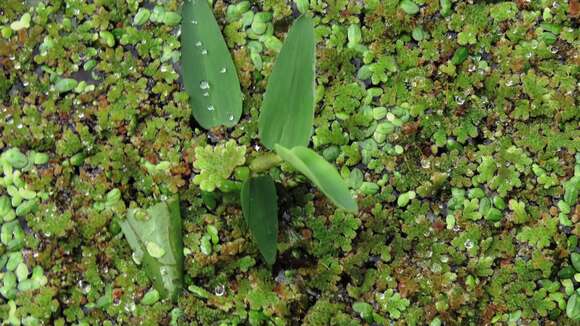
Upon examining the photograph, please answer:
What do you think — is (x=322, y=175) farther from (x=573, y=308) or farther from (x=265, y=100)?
(x=573, y=308)

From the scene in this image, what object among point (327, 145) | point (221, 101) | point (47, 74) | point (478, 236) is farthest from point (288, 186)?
point (47, 74)

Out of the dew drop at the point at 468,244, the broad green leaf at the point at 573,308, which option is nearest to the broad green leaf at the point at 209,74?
the dew drop at the point at 468,244

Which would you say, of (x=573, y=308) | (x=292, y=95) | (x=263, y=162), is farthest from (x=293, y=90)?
(x=573, y=308)

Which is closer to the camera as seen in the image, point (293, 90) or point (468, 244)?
point (293, 90)

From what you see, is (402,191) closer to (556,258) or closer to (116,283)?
(556,258)

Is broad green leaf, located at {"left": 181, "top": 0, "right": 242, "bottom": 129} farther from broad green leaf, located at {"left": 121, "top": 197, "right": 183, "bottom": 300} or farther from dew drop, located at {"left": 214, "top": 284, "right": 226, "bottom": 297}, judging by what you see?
dew drop, located at {"left": 214, "top": 284, "right": 226, "bottom": 297}

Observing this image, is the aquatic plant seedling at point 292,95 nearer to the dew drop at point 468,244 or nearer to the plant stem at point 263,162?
the plant stem at point 263,162
